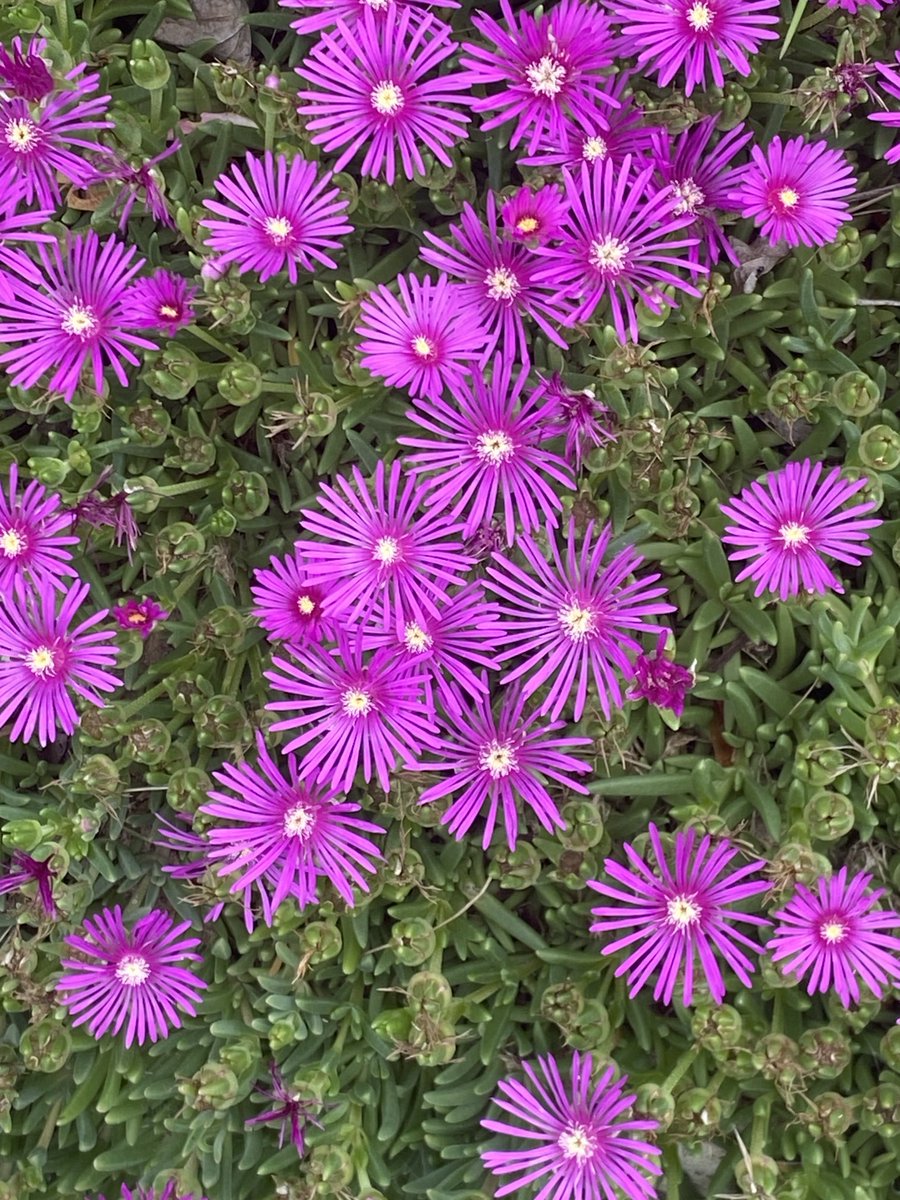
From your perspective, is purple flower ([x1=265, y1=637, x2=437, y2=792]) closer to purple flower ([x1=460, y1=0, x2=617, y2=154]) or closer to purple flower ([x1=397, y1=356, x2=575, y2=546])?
purple flower ([x1=397, y1=356, x2=575, y2=546])

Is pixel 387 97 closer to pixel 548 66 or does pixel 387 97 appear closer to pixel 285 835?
pixel 548 66

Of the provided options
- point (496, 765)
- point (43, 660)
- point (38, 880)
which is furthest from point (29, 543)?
point (496, 765)

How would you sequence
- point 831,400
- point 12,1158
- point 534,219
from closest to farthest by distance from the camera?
point 534,219, point 831,400, point 12,1158

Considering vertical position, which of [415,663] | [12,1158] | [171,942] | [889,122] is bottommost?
[12,1158]

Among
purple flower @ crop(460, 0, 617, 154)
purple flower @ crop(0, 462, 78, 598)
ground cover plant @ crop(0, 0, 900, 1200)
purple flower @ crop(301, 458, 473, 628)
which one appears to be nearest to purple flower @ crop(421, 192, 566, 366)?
ground cover plant @ crop(0, 0, 900, 1200)

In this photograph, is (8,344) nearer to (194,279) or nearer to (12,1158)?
(194,279)

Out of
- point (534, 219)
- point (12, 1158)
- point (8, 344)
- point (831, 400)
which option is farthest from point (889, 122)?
point (12, 1158)

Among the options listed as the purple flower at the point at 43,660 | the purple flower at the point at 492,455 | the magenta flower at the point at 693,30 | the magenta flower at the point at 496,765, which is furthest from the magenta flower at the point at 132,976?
the magenta flower at the point at 693,30
